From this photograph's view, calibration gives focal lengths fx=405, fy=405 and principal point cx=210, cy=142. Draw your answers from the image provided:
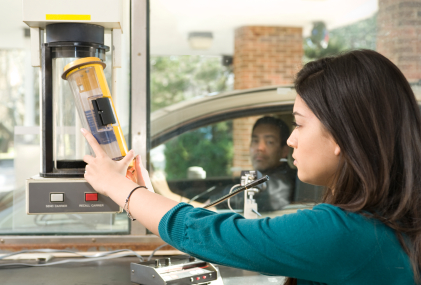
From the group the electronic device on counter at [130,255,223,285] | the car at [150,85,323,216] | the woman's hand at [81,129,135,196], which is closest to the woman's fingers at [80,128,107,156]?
the woman's hand at [81,129,135,196]

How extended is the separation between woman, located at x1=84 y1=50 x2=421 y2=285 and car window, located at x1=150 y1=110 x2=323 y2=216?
874 mm

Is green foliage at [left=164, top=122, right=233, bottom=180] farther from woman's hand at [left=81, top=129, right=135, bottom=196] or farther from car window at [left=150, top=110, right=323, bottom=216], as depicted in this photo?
woman's hand at [left=81, top=129, right=135, bottom=196]

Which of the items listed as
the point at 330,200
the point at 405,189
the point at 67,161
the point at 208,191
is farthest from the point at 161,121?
the point at 405,189

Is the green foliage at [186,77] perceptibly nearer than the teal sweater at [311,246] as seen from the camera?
No

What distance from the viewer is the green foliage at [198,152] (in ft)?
6.28

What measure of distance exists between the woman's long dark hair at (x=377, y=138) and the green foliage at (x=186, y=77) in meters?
1.26

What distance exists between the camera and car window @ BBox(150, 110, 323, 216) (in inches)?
70.9

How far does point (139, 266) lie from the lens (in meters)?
1.26

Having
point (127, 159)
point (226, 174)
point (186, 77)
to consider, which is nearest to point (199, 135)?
point (226, 174)

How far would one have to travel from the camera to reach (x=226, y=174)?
216 cm

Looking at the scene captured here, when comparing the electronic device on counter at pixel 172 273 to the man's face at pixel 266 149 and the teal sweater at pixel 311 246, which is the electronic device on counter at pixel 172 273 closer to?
the teal sweater at pixel 311 246

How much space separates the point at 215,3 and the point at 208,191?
143cm

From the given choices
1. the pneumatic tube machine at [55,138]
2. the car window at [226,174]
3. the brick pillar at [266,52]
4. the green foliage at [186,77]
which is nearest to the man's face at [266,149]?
the car window at [226,174]

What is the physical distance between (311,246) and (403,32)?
63.3 inches
